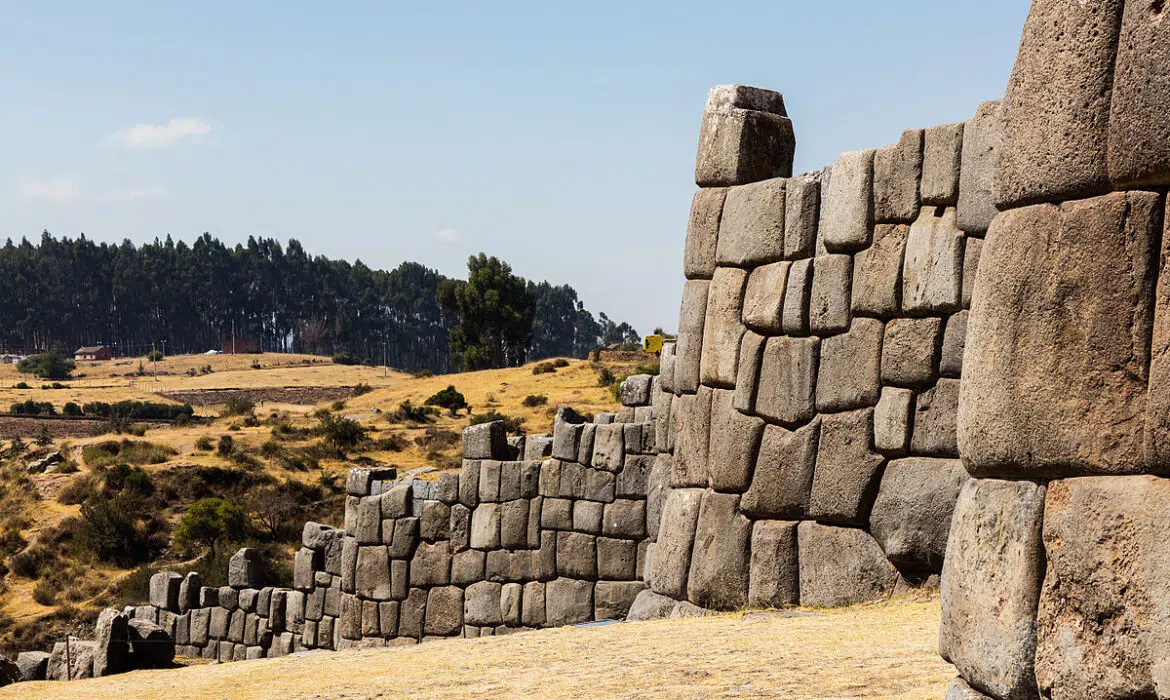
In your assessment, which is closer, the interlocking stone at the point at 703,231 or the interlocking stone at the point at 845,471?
the interlocking stone at the point at 845,471

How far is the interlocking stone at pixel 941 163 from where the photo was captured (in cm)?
846

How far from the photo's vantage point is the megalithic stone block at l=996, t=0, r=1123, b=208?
4066 mm

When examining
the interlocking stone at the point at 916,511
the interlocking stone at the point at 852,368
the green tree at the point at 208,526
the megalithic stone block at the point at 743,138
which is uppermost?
the megalithic stone block at the point at 743,138

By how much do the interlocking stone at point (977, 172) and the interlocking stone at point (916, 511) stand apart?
1.53m

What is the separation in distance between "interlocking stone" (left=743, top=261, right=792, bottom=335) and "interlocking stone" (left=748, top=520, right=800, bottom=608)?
1434 mm

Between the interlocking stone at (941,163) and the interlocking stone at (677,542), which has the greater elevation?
the interlocking stone at (941,163)

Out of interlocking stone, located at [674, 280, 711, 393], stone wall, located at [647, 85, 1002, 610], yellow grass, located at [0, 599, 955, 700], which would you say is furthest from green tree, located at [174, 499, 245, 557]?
interlocking stone, located at [674, 280, 711, 393]

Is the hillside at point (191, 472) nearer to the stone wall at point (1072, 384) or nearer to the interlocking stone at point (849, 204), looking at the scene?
the interlocking stone at point (849, 204)

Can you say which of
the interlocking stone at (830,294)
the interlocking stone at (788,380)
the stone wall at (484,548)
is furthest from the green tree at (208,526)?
the interlocking stone at (830,294)

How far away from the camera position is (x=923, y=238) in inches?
343

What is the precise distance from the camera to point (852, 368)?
930 centimetres

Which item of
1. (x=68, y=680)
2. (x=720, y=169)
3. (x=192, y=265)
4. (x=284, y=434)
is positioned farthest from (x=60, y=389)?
(x=720, y=169)

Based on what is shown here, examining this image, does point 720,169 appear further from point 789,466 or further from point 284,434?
point 284,434

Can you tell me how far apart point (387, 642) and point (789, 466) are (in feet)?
24.8
